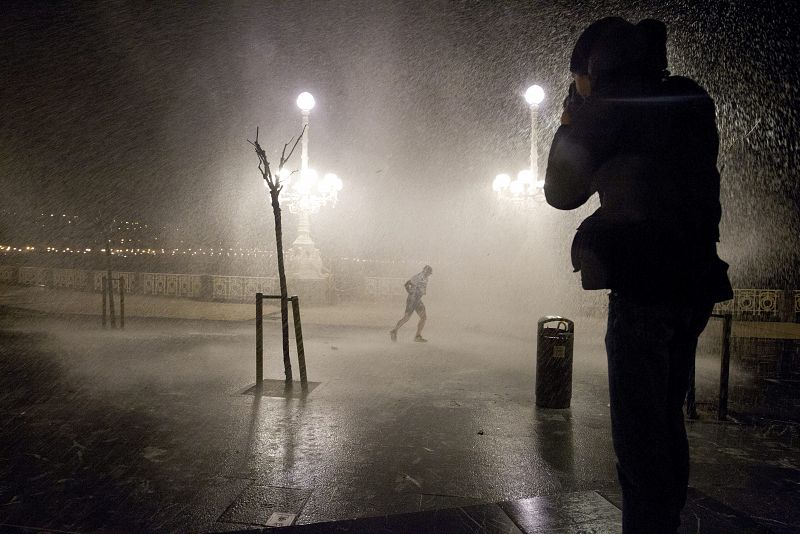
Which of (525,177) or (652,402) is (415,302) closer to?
(525,177)

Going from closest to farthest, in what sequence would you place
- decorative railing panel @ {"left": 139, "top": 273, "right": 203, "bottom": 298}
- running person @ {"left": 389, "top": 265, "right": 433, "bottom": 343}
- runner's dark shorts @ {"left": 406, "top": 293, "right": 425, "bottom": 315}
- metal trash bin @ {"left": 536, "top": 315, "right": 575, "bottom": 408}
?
1. metal trash bin @ {"left": 536, "top": 315, "right": 575, "bottom": 408}
2. running person @ {"left": 389, "top": 265, "right": 433, "bottom": 343}
3. runner's dark shorts @ {"left": 406, "top": 293, "right": 425, "bottom": 315}
4. decorative railing panel @ {"left": 139, "top": 273, "right": 203, "bottom": 298}

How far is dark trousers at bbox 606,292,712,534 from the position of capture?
174 centimetres

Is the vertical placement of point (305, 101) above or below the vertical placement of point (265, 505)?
above

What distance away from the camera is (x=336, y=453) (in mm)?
4660

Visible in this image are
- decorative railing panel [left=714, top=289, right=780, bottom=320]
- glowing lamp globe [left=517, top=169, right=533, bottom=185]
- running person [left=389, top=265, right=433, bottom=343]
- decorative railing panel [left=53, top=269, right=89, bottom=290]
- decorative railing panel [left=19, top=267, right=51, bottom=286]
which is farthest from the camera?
decorative railing panel [left=19, top=267, right=51, bottom=286]

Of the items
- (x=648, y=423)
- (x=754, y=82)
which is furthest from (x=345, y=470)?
(x=754, y=82)

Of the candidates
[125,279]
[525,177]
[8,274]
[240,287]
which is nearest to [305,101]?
[525,177]

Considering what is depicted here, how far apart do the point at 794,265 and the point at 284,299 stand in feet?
94.3

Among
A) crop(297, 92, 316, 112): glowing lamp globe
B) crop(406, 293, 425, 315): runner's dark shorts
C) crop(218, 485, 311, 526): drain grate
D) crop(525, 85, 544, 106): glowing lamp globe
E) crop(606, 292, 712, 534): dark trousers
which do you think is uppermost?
crop(297, 92, 316, 112): glowing lamp globe

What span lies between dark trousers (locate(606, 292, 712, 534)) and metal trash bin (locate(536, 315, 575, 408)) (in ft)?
15.0

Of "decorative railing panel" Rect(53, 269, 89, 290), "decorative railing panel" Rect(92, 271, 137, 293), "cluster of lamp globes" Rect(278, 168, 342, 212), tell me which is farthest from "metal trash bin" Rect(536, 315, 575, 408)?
"decorative railing panel" Rect(53, 269, 89, 290)

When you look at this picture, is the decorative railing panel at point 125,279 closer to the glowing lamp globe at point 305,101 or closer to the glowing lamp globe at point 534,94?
the glowing lamp globe at point 305,101

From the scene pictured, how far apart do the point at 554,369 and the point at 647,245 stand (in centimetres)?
485

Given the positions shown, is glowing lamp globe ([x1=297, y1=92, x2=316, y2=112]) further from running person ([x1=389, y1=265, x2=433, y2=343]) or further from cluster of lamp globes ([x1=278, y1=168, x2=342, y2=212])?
running person ([x1=389, y1=265, x2=433, y2=343])
